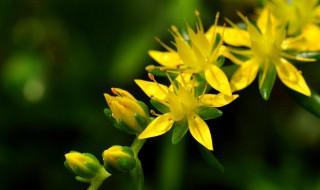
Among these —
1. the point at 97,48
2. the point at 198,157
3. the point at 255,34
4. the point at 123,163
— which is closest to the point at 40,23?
the point at 97,48

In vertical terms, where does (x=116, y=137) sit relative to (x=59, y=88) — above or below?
below

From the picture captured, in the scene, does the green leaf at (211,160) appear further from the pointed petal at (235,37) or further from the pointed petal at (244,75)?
the pointed petal at (235,37)

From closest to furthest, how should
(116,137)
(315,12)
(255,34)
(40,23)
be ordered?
(255,34)
(315,12)
(116,137)
(40,23)

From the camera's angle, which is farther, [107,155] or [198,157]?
[198,157]

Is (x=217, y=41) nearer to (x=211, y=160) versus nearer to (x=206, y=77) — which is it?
(x=206, y=77)

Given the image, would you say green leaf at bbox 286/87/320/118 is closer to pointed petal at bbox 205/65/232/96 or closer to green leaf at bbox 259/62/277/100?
green leaf at bbox 259/62/277/100

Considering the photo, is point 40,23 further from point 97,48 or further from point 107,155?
point 107,155

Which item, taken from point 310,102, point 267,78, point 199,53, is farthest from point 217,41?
point 310,102
